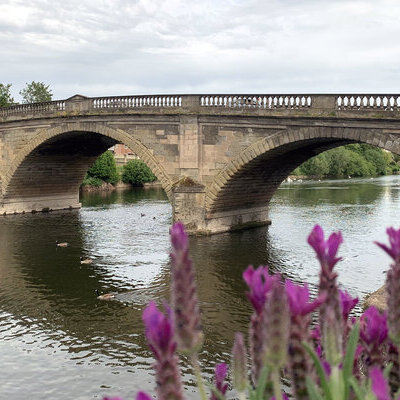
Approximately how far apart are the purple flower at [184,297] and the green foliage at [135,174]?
6550 centimetres

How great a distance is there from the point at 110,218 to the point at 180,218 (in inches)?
393

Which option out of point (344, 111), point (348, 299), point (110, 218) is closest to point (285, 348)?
point (348, 299)

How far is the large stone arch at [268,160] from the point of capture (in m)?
22.5

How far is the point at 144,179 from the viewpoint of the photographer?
67.4 m

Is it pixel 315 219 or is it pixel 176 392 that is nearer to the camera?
pixel 176 392

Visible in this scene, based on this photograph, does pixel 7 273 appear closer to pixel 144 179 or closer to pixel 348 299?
pixel 348 299

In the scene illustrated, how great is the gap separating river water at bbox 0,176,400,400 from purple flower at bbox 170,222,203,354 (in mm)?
9517

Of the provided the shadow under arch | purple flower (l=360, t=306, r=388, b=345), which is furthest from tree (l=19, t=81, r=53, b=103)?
purple flower (l=360, t=306, r=388, b=345)

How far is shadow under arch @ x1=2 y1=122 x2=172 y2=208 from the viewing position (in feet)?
103

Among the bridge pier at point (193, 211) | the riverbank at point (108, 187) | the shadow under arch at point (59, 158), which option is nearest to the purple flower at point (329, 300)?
the bridge pier at point (193, 211)

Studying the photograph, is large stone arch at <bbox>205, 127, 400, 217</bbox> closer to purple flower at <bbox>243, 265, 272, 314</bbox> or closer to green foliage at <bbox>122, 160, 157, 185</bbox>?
purple flower at <bbox>243, 265, 272, 314</bbox>

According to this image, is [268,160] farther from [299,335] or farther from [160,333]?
[160,333]

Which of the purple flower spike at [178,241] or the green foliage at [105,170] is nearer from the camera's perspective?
Answer: the purple flower spike at [178,241]

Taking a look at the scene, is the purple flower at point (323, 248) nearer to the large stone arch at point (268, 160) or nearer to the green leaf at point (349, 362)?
the green leaf at point (349, 362)
